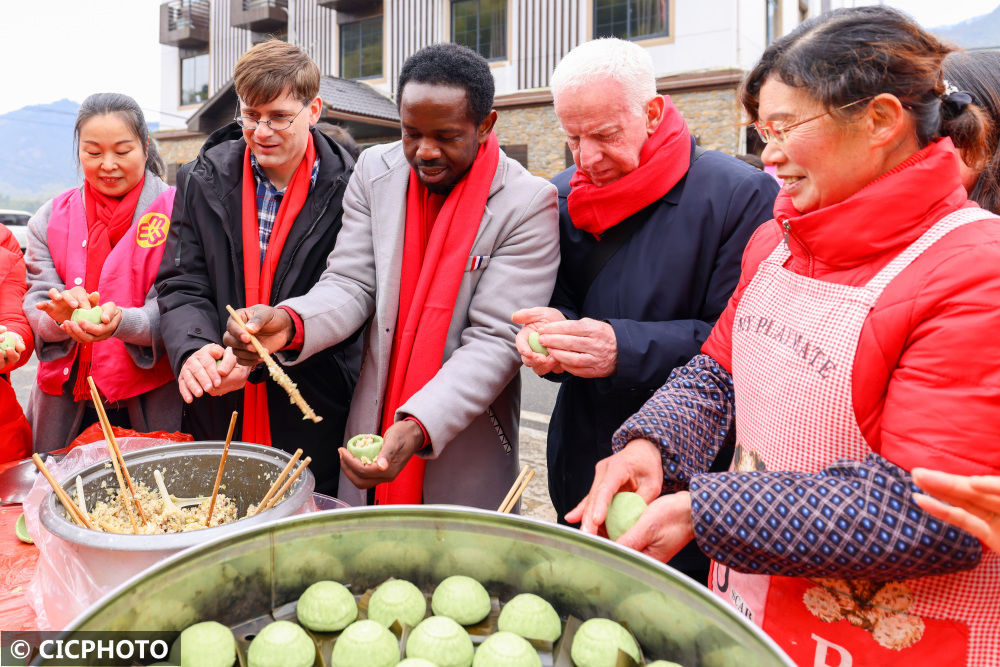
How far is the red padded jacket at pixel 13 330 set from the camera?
2270mm

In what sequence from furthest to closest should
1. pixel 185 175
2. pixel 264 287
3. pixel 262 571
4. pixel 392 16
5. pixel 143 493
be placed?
pixel 392 16 < pixel 185 175 < pixel 264 287 < pixel 143 493 < pixel 262 571

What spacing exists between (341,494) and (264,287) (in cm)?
74

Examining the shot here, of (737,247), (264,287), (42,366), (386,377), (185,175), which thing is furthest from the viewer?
(42,366)

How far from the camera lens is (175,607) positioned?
886 millimetres

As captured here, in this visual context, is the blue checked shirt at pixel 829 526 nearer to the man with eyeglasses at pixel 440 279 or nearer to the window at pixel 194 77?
the man with eyeglasses at pixel 440 279

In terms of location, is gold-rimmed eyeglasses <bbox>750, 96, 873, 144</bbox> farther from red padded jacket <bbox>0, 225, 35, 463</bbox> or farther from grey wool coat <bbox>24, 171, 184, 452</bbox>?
red padded jacket <bbox>0, 225, 35, 463</bbox>

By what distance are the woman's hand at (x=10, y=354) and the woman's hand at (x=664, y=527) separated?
2150 mm

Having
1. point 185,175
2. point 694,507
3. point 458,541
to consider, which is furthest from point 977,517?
point 185,175

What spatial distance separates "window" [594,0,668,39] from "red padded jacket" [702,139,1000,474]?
488 inches

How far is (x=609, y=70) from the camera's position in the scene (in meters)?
1.77

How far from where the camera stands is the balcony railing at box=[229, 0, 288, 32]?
18.2 metres

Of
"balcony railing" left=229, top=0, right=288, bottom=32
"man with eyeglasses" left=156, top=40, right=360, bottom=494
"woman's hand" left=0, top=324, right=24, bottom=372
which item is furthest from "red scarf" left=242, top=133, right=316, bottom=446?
"balcony railing" left=229, top=0, right=288, bottom=32

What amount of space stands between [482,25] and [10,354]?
14.1 m

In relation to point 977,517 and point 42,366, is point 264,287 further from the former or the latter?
point 977,517
